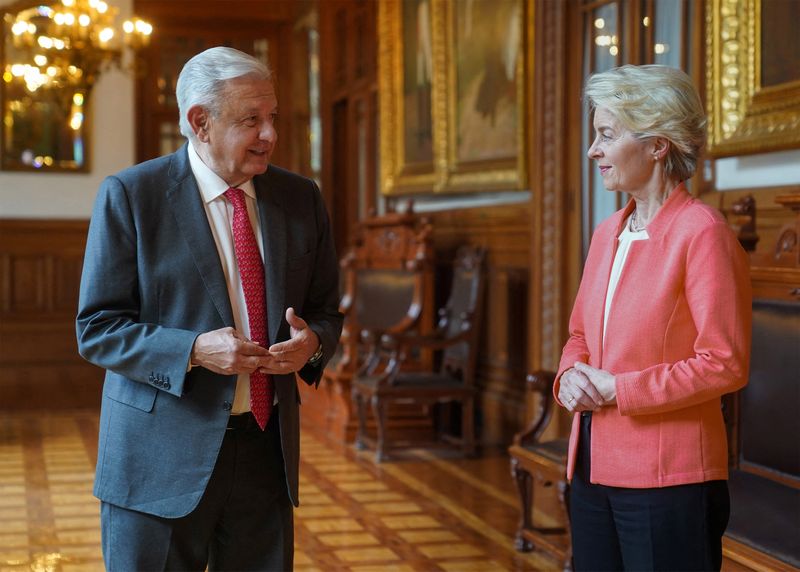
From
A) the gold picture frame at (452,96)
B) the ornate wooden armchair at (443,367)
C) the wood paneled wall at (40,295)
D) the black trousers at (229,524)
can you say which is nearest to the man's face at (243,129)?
the black trousers at (229,524)

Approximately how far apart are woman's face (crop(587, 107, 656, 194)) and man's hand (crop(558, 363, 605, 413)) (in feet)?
1.29

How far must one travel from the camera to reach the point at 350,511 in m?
5.30

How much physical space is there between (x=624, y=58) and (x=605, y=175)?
356 centimetres

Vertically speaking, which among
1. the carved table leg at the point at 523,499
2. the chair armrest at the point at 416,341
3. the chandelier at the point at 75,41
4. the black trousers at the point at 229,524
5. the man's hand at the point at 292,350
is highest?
the chandelier at the point at 75,41

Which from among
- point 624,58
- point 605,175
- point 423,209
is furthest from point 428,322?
point 605,175

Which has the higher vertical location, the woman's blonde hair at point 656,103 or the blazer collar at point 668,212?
the woman's blonde hair at point 656,103

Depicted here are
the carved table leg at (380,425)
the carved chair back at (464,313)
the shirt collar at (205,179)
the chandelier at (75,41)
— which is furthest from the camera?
the chandelier at (75,41)

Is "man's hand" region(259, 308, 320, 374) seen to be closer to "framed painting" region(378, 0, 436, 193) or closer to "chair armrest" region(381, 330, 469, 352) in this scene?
"chair armrest" region(381, 330, 469, 352)

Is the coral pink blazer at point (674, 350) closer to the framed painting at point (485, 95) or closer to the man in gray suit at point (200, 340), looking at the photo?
the man in gray suit at point (200, 340)

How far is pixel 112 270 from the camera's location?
2156mm

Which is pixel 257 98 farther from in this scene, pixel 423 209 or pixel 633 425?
pixel 423 209

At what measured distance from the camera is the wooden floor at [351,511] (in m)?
4.47

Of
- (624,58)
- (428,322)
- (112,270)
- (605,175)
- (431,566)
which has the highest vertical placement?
(624,58)

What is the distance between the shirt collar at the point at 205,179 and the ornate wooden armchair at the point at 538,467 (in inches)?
93.9
